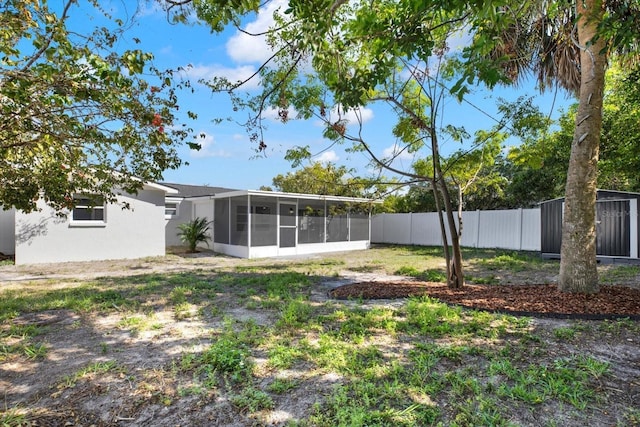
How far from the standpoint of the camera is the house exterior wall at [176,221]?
16.6 metres

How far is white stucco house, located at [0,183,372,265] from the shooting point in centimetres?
1063

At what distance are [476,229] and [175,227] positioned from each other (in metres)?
13.6

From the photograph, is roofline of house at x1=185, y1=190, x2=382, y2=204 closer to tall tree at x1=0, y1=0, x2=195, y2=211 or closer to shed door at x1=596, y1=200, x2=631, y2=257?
shed door at x1=596, y1=200, x2=631, y2=257

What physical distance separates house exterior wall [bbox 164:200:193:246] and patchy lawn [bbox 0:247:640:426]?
11.2 m

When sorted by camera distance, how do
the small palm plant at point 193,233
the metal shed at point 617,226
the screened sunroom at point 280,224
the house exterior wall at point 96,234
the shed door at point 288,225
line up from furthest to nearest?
the small palm plant at point 193,233 → the shed door at point 288,225 → the screened sunroom at point 280,224 → the house exterior wall at point 96,234 → the metal shed at point 617,226

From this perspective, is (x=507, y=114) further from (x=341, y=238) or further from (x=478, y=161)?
(x=341, y=238)

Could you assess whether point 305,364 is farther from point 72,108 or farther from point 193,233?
point 193,233

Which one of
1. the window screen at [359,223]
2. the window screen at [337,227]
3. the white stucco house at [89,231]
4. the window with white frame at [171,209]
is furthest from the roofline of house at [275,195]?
the white stucco house at [89,231]

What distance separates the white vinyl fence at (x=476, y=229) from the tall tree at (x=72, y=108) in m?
13.7

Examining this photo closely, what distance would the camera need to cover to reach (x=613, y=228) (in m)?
9.92

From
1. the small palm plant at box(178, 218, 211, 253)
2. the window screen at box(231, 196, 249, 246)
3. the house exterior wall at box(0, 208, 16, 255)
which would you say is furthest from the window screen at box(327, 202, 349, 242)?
the house exterior wall at box(0, 208, 16, 255)

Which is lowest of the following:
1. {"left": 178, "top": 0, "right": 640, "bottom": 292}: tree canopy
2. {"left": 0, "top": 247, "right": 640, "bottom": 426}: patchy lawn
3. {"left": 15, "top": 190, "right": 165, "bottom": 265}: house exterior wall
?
{"left": 0, "top": 247, "right": 640, "bottom": 426}: patchy lawn

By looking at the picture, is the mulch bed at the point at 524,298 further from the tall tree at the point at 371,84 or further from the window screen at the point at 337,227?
the window screen at the point at 337,227

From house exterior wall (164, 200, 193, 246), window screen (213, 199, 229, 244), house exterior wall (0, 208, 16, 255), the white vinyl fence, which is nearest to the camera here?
house exterior wall (0, 208, 16, 255)
